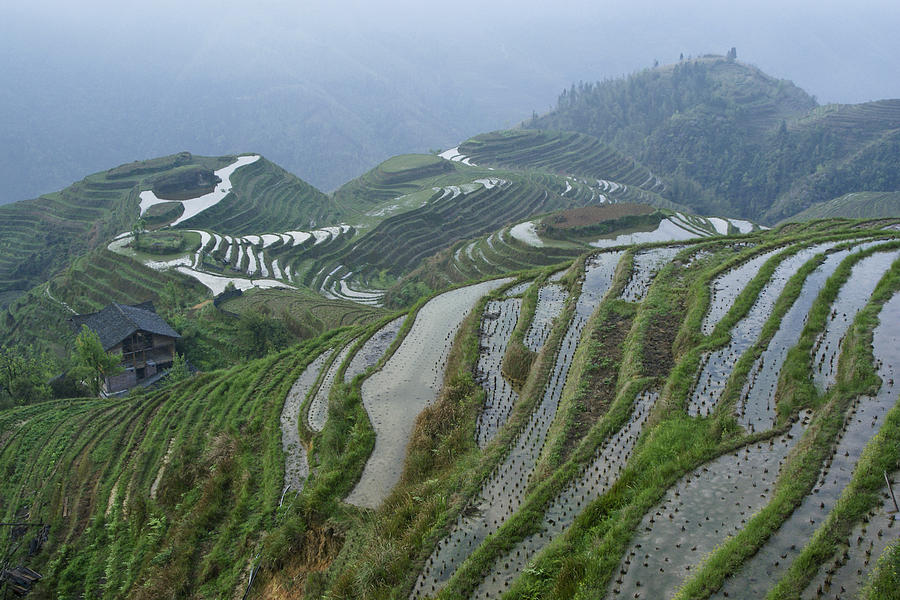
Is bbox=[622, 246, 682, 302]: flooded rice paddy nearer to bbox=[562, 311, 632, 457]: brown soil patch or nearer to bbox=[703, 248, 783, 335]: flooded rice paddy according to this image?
bbox=[562, 311, 632, 457]: brown soil patch

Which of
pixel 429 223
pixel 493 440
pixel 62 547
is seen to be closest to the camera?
pixel 493 440

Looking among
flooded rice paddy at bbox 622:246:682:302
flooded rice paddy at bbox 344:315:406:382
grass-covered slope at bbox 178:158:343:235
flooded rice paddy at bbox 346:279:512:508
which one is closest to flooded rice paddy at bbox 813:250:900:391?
flooded rice paddy at bbox 622:246:682:302

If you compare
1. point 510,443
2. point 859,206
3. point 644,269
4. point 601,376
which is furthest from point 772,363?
point 859,206

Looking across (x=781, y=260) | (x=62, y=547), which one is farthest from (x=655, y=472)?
(x=62, y=547)

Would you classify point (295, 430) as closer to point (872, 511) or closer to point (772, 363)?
point (772, 363)

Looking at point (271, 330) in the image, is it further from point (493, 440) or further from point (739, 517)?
point (739, 517)

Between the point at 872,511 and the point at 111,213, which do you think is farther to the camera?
the point at 111,213
